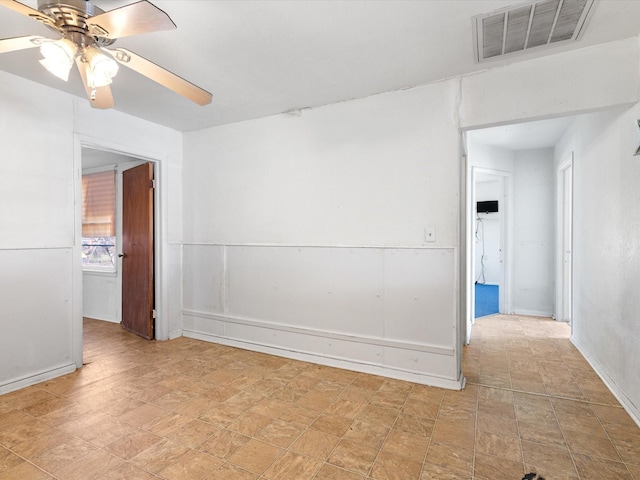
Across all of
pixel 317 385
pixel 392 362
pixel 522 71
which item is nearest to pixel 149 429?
pixel 317 385

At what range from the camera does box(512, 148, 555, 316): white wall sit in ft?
17.7

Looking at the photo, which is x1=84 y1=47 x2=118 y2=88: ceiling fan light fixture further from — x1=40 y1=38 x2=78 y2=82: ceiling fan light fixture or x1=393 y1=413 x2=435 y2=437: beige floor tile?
x1=393 y1=413 x2=435 y2=437: beige floor tile

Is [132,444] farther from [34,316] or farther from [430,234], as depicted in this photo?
[430,234]

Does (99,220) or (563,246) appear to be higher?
(99,220)

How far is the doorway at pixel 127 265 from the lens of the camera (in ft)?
13.4

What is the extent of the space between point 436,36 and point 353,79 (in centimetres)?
77

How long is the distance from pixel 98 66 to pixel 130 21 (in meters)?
0.40

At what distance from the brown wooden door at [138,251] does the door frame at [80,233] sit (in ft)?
0.23

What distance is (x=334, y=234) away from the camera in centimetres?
330

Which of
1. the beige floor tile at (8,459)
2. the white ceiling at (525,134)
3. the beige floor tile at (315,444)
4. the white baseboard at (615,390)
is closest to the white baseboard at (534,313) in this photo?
the white baseboard at (615,390)

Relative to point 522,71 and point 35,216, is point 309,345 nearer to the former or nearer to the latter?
point 35,216

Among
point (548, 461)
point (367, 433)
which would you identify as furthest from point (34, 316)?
point (548, 461)

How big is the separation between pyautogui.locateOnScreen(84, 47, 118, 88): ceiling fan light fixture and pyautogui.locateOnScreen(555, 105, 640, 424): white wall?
3188 millimetres

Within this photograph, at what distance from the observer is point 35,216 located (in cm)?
290
